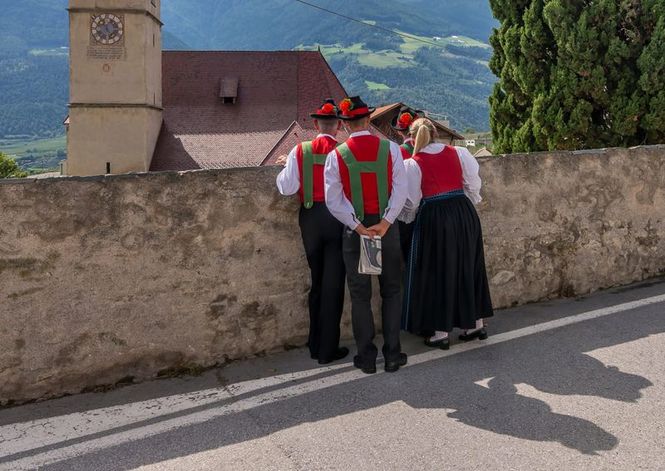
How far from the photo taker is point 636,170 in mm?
5734

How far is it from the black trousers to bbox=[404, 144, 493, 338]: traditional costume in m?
0.53

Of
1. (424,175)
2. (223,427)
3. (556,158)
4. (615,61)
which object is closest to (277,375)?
(223,427)

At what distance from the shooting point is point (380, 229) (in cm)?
391

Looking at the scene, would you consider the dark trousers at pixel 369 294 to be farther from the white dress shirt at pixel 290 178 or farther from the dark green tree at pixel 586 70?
the dark green tree at pixel 586 70

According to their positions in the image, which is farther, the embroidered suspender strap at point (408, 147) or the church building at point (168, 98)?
the church building at point (168, 98)

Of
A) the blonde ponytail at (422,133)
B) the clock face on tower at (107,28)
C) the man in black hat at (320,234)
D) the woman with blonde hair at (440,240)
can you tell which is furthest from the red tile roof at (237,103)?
the man in black hat at (320,234)

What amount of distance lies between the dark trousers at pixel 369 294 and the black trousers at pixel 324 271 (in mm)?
123

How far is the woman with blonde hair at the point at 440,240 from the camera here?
4258 millimetres

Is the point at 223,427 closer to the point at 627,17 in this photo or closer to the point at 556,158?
the point at 556,158

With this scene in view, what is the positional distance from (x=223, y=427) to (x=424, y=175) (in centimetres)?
203

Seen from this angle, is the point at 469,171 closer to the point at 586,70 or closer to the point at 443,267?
the point at 443,267

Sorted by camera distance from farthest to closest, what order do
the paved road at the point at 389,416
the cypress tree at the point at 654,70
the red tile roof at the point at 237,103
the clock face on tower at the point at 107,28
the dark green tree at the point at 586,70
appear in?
the red tile roof at the point at 237,103 < the clock face on tower at the point at 107,28 < the dark green tree at the point at 586,70 < the cypress tree at the point at 654,70 < the paved road at the point at 389,416

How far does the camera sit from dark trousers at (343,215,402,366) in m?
3.95

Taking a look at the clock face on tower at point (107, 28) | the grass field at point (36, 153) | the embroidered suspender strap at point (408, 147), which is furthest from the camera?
the grass field at point (36, 153)
